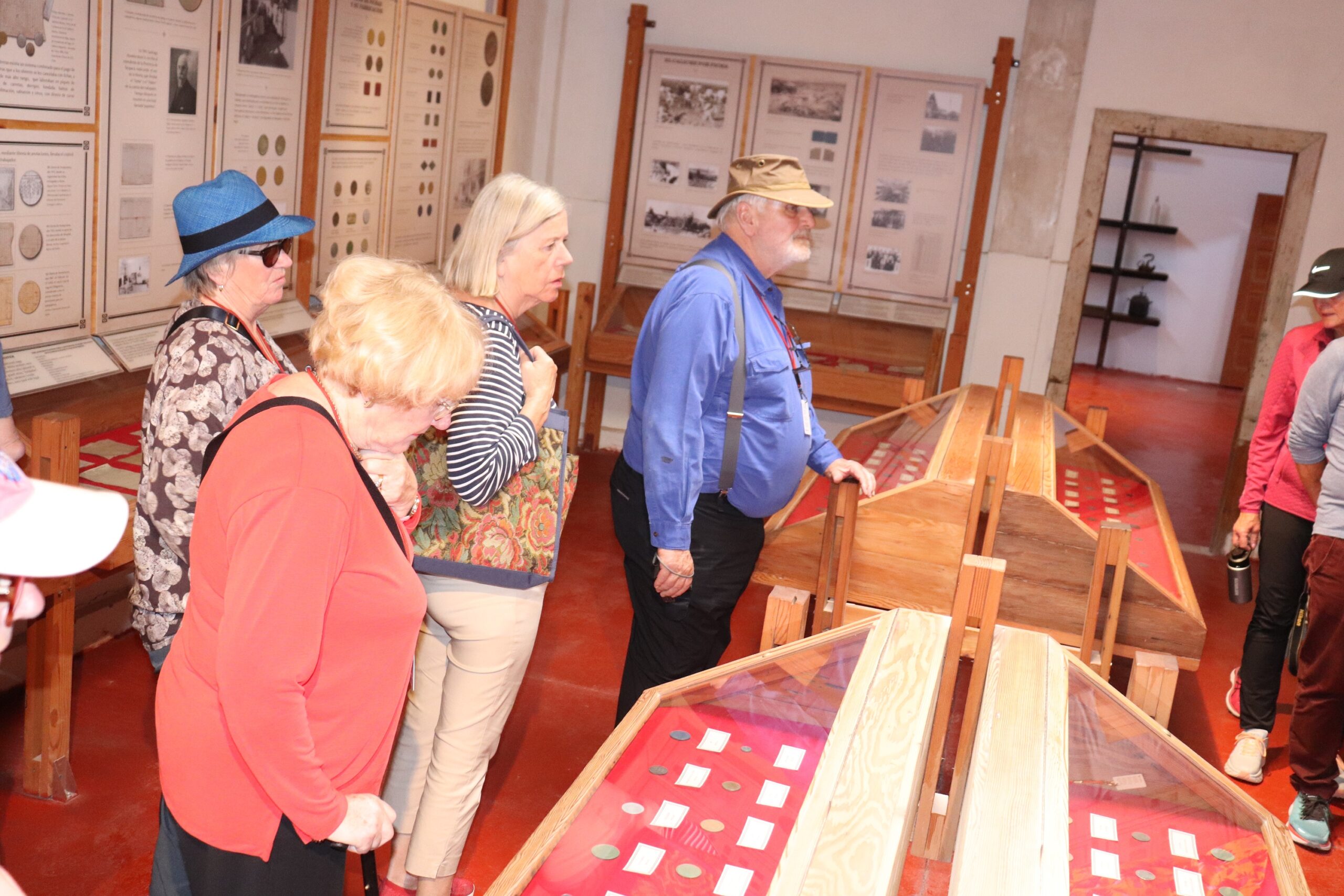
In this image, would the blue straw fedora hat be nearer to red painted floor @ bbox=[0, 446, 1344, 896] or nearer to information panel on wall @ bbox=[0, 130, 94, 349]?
information panel on wall @ bbox=[0, 130, 94, 349]

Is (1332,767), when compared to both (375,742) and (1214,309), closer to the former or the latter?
(375,742)

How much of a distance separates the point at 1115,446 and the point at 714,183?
15.4 feet

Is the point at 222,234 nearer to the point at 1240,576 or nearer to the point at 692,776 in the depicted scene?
the point at 692,776

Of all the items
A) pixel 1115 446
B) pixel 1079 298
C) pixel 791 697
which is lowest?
pixel 1115 446

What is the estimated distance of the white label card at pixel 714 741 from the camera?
2.17 m

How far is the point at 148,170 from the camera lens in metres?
3.99

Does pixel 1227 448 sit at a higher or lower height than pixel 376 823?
lower

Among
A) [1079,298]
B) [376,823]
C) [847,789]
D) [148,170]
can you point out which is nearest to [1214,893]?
[847,789]

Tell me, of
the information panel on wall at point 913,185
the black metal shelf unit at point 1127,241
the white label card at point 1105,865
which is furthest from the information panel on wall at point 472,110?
the black metal shelf unit at point 1127,241

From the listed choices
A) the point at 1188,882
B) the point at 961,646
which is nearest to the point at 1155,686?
the point at 961,646

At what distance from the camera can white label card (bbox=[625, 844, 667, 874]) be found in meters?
1.83

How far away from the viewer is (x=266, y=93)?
15.0 ft

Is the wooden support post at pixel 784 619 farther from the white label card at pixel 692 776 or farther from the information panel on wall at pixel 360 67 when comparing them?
the information panel on wall at pixel 360 67

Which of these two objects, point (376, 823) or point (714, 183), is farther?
point (714, 183)
